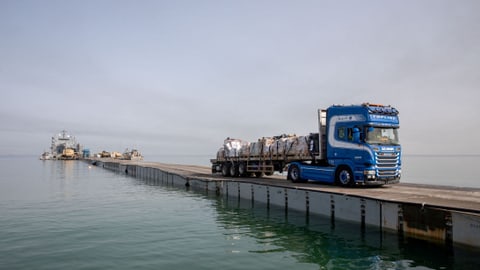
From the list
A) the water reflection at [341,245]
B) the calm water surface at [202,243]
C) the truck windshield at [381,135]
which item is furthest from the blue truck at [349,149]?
the water reflection at [341,245]

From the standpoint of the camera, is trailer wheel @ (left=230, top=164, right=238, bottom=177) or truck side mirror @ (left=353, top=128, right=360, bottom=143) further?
trailer wheel @ (left=230, top=164, right=238, bottom=177)

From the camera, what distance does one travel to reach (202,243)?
13.5m

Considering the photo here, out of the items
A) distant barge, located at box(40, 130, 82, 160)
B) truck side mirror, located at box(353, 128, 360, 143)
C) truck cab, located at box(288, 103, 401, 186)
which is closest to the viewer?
truck cab, located at box(288, 103, 401, 186)

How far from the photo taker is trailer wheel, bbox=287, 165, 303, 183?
76.7 ft

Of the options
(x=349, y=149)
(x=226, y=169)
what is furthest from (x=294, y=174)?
(x=226, y=169)

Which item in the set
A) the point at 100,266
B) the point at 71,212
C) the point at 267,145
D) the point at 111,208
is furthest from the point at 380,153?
the point at 71,212

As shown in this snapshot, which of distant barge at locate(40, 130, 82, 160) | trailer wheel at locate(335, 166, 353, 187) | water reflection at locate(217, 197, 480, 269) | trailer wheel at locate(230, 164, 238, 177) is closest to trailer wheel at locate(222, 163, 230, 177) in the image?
trailer wheel at locate(230, 164, 238, 177)

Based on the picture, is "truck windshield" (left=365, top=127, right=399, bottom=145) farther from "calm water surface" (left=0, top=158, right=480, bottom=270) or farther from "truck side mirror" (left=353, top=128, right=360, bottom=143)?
"calm water surface" (left=0, top=158, right=480, bottom=270)

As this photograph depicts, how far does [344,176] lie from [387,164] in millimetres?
2336

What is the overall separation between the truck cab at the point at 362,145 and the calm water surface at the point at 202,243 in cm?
346

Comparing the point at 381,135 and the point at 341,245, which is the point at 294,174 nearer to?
the point at 381,135

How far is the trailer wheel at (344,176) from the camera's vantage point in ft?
63.7

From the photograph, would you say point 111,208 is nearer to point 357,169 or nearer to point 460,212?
point 357,169

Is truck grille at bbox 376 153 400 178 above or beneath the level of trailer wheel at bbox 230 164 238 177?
above
